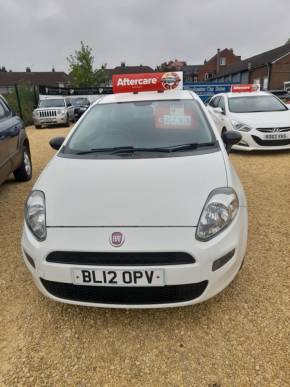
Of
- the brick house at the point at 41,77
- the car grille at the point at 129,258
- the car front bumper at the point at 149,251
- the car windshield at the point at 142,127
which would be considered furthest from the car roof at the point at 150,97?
the brick house at the point at 41,77

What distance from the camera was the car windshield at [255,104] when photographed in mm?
8219

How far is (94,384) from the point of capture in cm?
187

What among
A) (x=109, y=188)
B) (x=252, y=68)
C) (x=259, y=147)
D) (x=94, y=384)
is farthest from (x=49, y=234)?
(x=252, y=68)

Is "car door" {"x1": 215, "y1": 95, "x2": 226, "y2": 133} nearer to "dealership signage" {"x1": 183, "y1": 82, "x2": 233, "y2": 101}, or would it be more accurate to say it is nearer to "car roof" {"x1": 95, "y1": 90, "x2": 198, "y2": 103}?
"car roof" {"x1": 95, "y1": 90, "x2": 198, "y2": 103}

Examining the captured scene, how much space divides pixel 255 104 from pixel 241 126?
Answer: 4.45 ft

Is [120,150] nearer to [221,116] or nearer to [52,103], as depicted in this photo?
[221,116]

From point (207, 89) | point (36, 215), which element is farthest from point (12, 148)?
point (207, 89)

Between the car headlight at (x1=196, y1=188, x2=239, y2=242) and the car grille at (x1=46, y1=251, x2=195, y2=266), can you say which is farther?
the car headlight at (x1=196, y1=188, x2=239, y2=242)

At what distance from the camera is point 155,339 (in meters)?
2.17

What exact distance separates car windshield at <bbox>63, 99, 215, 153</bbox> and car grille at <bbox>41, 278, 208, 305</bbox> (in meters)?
1.35

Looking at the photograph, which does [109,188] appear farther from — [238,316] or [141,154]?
[238,316]

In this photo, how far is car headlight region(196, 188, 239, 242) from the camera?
207 cm

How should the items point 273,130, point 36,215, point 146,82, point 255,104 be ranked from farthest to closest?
point 255,104
point 273,130
point 146,82
point 36,215

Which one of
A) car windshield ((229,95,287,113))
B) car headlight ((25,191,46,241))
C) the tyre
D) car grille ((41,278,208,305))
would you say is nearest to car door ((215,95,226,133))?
car windshield ((229,95,287,113))
